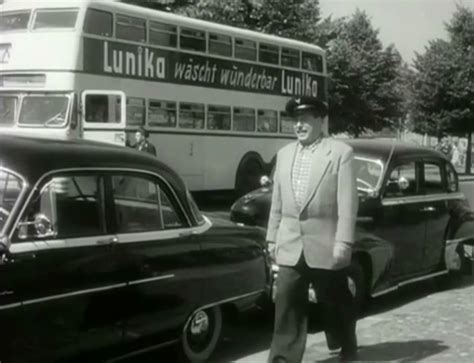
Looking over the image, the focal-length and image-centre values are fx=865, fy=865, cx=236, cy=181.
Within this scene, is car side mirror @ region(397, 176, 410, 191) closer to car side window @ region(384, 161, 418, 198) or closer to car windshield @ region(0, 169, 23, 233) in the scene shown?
car side window @ region(384, 161, 418, 198)

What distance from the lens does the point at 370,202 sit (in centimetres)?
788

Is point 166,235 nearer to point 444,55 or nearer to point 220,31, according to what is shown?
point 220,31

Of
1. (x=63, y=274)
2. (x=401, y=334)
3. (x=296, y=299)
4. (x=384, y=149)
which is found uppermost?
(x=384, y=149)

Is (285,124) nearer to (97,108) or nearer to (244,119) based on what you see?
(244,119)

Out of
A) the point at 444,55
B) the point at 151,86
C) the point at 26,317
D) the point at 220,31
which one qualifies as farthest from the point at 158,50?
the point at 444,55

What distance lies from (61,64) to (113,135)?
5.00ft

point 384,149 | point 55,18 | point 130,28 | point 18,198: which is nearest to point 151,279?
point 18,198

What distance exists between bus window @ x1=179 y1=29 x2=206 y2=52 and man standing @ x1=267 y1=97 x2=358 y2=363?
13.1 meters

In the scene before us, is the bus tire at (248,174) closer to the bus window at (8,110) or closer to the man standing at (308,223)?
the bus window at (8,110)

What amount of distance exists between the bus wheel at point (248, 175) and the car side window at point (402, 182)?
12.3m

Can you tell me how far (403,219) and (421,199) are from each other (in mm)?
514

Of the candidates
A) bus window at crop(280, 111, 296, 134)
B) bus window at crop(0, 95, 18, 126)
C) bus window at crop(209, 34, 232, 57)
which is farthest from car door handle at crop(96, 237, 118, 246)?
bus window at crop(280, 111, 296, 134)

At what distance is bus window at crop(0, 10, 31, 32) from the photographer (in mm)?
15703

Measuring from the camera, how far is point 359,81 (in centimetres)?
4272
